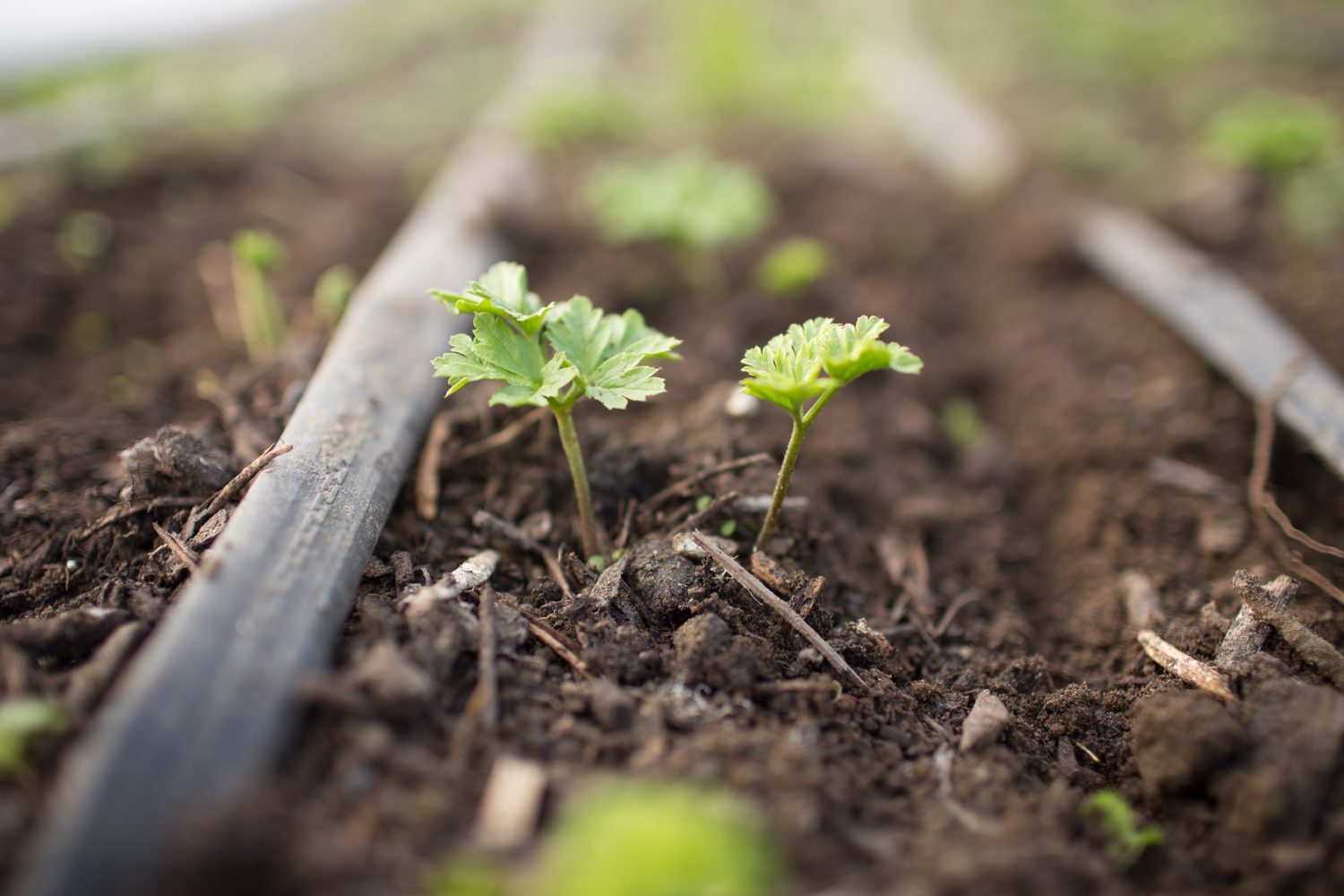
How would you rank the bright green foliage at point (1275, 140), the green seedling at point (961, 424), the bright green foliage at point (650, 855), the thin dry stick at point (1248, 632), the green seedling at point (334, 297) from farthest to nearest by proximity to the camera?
the bright green foliage at point (1275, 140), the green seedling at point (961, 424), the green seedling at point (334, 297), the thin dry stick at point (1248, 632), the bright green foliage at point (650, 855)

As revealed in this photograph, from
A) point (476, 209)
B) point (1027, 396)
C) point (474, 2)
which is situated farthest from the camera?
point (474, 2)

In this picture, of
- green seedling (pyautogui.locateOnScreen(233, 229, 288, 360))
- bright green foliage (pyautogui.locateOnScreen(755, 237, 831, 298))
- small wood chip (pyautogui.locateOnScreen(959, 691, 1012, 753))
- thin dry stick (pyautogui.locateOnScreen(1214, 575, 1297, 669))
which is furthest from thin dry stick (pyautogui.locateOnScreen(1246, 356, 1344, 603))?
green seedling (pyautogui.locateOnScreen(233, 229, 288, 360))

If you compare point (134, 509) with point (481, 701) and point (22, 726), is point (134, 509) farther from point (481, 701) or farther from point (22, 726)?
point (481, 701)

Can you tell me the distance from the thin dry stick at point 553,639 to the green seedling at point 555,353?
354 millimetres

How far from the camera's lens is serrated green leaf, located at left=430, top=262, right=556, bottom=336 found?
1960 millimetres

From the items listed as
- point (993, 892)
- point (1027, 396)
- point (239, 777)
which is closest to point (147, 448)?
point (239, 777)

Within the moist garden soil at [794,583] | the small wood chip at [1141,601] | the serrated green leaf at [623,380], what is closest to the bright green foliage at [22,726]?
the moist garden soil at [794,583]

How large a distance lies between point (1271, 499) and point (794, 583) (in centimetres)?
168

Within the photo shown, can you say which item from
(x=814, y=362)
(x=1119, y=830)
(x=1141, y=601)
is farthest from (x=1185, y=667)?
(x=814, y=362)

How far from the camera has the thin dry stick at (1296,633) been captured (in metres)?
1.95

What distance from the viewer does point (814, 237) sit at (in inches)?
178

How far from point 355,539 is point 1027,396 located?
9.52 ft

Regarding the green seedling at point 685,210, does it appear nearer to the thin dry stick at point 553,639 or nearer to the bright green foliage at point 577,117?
the bright green foliage at point 577,117

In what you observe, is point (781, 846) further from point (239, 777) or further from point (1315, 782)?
point (1315, 782)
